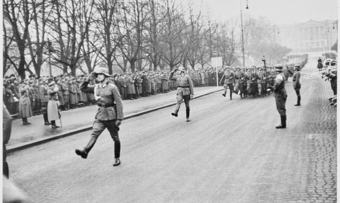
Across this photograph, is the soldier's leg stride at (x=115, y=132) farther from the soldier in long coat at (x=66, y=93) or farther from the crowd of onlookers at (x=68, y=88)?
the soldier in long coat at (x=66, y=93)

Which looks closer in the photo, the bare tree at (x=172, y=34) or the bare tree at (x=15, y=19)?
the bare tree at (x=15, y=19)

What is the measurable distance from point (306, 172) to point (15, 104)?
41.4 ft

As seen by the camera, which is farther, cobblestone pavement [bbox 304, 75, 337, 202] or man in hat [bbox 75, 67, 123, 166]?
man in hat [bbox 75, 67, 123, 166]

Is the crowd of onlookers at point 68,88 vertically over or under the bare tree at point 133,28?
under

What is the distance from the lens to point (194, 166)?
7273 mm

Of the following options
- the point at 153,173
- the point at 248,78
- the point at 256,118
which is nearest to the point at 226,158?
the point at 153,173

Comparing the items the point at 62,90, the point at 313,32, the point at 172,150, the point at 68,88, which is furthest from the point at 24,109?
the point at 313,32

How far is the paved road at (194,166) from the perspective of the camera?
5.63m

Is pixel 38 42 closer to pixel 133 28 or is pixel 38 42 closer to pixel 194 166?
pixel 133 28

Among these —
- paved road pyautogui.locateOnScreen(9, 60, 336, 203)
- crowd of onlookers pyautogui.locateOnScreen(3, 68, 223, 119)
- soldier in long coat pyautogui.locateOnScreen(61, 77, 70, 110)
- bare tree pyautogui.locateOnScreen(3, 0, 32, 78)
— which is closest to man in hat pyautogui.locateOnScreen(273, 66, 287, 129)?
paved road pyautogui.locateOnScreen(9, 60, 336, 203)

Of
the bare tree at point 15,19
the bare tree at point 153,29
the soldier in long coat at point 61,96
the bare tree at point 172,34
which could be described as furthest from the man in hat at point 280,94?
the bare tree at point 172,34

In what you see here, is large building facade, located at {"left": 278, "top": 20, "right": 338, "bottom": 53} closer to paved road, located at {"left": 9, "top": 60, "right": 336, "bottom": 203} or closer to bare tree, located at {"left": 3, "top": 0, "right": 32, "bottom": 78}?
paved road, located at {"left": 9, "top": 60, "right": 336, "bottom": 203}

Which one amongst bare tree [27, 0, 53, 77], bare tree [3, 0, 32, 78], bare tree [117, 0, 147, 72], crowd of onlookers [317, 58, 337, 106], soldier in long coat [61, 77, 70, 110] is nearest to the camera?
crowd of onlookers [317, 58, 337, 106]

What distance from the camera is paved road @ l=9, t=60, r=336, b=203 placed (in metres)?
5.63
